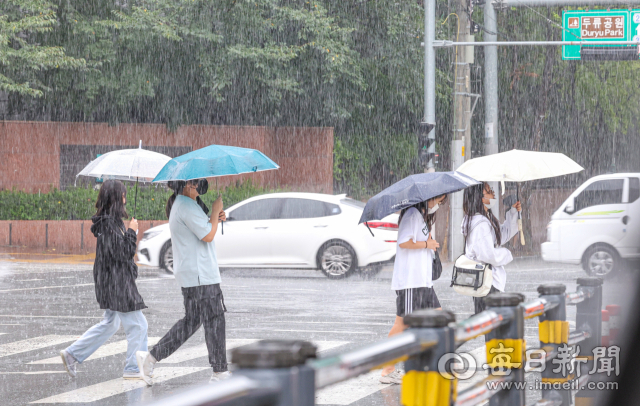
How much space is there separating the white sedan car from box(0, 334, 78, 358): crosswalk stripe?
655 cm

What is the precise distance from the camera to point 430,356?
118 inches

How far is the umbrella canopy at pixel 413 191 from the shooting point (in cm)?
694

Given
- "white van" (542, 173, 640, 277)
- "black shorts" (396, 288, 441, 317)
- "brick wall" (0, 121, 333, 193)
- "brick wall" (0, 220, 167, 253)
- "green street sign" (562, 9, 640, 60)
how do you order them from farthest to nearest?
1. "brick wall" (0, 121, 333, 193)
2. "brick wall" (0, 220, 167, 253)
3. "green street sign" (562, 9, 640, 60)
4. "white van" (542, 173, 640, 277)
5. "black shorts" (396, 288, 441, 317)

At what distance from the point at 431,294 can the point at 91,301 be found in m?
7.79

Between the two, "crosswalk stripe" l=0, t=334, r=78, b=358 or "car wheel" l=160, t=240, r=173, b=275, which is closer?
"crosswalk stripe" l=0, t=334, r=78, b=358

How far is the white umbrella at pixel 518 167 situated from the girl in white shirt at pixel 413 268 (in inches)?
33.5

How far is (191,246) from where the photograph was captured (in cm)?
696

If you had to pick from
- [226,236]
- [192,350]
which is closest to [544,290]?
[192,350]

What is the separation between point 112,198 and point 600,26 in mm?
16378

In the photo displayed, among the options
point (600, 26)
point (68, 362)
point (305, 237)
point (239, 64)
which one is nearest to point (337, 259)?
point (305, 237)

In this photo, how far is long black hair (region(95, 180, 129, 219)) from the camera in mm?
7340

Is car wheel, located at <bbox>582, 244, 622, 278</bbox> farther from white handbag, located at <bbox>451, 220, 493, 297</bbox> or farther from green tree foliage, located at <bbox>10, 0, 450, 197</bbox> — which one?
green tree foliage, located at <bbox>10, 0, 450, 197</bbox>

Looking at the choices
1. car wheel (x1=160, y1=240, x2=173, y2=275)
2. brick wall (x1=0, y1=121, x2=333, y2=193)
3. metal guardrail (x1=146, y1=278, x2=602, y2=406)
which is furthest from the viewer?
brick wall (x1=0, y1=121, x2=333, y2=193)

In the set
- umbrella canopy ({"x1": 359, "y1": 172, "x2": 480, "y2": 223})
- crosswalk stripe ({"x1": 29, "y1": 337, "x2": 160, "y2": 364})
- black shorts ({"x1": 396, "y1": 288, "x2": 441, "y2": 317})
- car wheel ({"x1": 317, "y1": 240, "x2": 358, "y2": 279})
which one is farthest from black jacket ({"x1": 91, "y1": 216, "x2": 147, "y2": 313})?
car wheel ({"x1": 317, "y1": 240, "x2": 358, "y2": 279})
